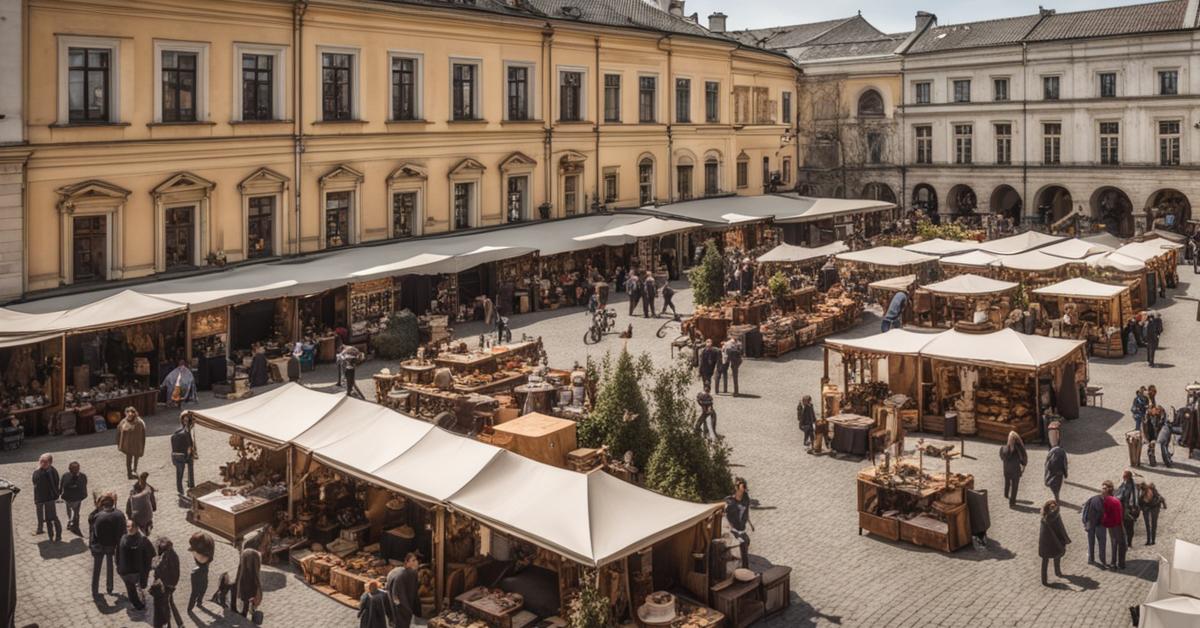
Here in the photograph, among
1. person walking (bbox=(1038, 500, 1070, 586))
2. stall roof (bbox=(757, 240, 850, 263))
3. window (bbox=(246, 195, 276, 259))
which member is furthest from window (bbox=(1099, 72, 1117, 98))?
person walking (bbox=(1038, 500, 1070, 586))

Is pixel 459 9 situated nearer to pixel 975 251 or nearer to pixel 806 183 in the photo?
pixel 975 251

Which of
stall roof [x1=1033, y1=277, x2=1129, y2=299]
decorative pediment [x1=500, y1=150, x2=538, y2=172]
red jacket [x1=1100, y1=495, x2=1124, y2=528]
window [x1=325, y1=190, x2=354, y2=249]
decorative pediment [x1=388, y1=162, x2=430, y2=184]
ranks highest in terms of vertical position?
decorative pediment [x1=500, y1=150, x2=538, y2=172]

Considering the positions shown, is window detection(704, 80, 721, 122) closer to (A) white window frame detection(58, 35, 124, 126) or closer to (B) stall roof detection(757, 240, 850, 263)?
(B) stall roof detection(757, 240, 850, 263)

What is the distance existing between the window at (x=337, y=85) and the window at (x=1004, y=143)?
36.9 meters

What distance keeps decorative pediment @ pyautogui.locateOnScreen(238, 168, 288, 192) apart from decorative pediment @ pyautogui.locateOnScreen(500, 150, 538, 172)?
899 cm

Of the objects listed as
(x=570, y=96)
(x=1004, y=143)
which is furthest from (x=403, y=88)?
(x=1004, y=143)

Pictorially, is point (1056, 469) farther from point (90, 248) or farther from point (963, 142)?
point (963, 142)

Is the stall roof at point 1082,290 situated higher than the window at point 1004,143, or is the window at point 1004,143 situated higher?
the window at point 1004,143

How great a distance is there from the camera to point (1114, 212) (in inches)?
2158

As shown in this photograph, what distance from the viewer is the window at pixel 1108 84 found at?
51.5m

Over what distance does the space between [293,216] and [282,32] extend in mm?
5009

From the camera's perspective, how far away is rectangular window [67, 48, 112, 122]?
25.4 meters

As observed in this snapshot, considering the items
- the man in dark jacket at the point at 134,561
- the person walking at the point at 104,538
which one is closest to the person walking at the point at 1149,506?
the man in dark jacket at the point at 134,561

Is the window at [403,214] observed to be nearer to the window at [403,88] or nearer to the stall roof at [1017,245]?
the window at [403,88]
